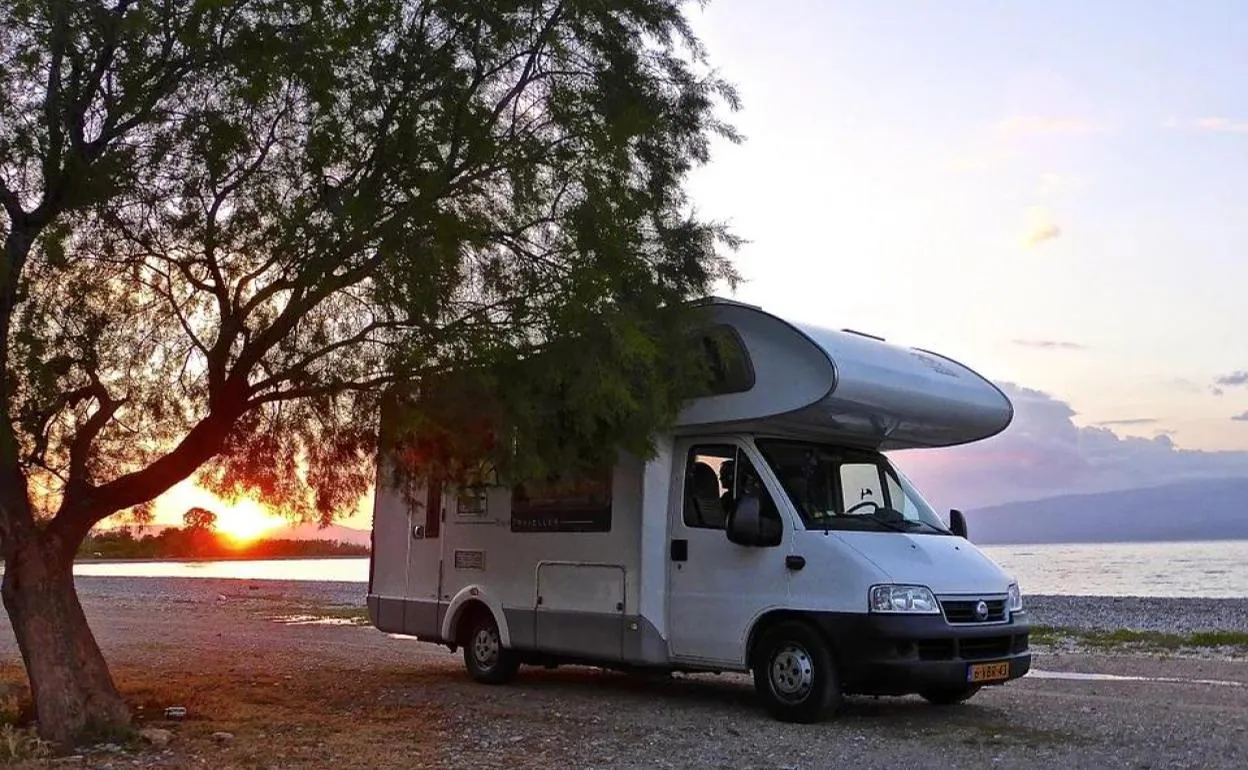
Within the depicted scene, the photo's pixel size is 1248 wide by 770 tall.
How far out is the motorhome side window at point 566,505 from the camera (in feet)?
38.6

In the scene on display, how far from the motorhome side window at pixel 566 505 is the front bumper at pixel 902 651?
249 cm

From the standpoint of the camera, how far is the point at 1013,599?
1073cm

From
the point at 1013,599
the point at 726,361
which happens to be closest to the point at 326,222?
the point at 726,361

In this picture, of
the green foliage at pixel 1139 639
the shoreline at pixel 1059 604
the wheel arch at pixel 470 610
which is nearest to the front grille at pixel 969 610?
the wheel arch at pixel 470 610

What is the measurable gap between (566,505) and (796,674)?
2932mm

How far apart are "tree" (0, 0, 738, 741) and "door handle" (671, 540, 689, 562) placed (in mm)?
1635

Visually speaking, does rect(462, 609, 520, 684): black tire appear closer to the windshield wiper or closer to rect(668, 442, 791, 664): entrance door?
rect(668, 442, 791, 664): entrance door

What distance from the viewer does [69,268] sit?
29.2 feet

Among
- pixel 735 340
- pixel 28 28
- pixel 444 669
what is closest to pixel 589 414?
pixel 735 340

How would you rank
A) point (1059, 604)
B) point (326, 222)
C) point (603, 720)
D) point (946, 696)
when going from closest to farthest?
point (326, 222)
point (603, 720)
point (946, 696)
point (1059, 604)

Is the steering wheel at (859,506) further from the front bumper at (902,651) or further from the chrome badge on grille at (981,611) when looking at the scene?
the chrome badge on grille at (981,611)

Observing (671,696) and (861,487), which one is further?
(671,696)

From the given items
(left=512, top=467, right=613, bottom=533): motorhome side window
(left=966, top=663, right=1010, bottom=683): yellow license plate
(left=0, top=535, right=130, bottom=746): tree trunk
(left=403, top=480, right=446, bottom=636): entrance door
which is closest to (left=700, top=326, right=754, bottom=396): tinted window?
(left=512, top=467, right=613, bottom=533): motorhome side window

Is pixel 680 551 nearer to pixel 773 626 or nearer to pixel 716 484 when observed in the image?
pixel 716 484
